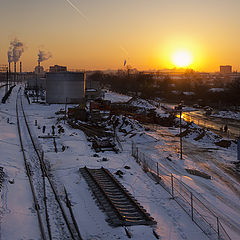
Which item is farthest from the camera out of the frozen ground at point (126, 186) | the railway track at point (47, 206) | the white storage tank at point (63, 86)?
the white storage tank at point (63, 86)

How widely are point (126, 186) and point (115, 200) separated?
169 centimetres

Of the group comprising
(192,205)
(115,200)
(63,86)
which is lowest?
(192,205)

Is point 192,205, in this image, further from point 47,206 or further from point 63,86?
point 63,86

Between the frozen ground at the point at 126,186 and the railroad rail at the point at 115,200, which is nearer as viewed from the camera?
the frozen ground at the point at 126,186

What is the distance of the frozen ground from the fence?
267 mm

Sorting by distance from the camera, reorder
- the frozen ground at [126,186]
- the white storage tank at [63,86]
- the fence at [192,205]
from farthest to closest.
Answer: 1. the white storage tank at [63,86]
2. the fence at [192,205]
3. the frozen ground at [126,186]

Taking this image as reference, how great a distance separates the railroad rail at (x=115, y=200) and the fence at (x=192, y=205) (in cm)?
165

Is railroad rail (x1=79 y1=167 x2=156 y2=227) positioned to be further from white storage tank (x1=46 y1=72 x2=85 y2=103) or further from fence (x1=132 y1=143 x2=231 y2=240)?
white storage tank (x1=46 y1=72 x2=85 y2=103)

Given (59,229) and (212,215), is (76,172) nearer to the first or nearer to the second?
(59,229)

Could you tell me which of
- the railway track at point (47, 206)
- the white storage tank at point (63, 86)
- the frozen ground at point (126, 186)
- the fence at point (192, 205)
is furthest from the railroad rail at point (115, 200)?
the white storage tank at point (63, 86)

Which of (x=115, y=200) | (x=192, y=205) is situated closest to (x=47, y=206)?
(x=115, y=200)

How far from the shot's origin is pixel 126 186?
1208cm

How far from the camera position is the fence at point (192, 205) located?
893 centimetres

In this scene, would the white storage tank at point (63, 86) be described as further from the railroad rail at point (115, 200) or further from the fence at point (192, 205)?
the railroad rail at point (115, 200)
